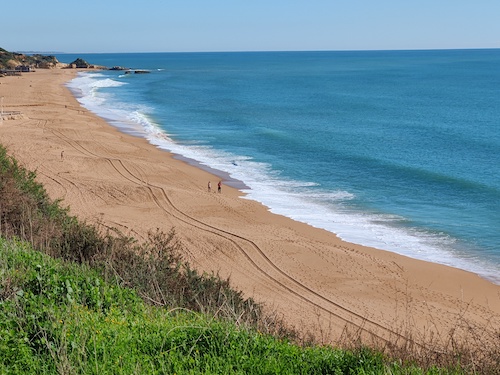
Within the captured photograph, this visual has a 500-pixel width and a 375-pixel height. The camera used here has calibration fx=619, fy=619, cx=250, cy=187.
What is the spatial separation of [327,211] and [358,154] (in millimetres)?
13679

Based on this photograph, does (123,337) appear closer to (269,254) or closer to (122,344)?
(122,344)

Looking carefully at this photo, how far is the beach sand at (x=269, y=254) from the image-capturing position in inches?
643

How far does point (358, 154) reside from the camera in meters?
39.8

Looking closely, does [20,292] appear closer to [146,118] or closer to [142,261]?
[142,261]

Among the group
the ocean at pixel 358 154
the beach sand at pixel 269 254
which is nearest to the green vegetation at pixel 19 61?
the ocean at pixel 358 154

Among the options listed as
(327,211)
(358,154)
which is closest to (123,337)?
(327,211)

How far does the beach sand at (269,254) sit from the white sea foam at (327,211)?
2.66ft

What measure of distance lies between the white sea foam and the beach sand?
810 mm

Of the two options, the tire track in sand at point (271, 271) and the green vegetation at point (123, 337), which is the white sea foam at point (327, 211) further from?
the green vegetation at point (123, 337)

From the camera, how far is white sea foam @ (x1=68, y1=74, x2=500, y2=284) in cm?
2188

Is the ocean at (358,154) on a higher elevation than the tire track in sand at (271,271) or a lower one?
higher

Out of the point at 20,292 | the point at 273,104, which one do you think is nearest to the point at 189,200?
the point at 20,292

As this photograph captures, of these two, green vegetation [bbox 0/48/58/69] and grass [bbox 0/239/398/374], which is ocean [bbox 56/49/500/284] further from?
green vegetation [bbox 0/48/58/69]

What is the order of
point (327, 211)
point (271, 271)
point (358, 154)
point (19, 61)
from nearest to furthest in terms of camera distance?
point (271, 271)
point (327, 211)
point (358, 154)
point (19, 61)
